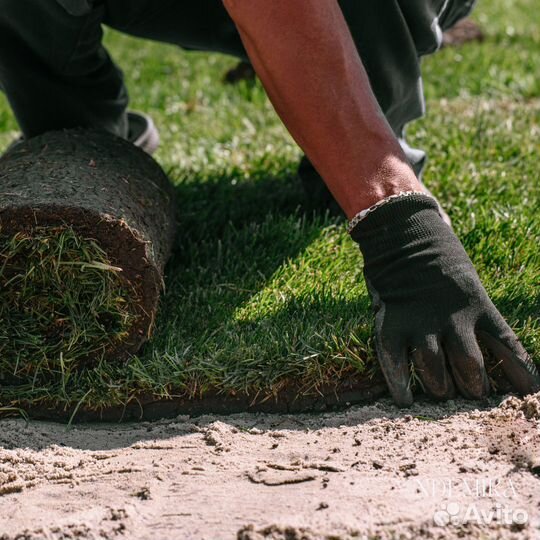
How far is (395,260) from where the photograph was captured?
2.29m

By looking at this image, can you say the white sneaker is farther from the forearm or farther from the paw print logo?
the paw print logo

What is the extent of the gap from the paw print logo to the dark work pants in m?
1.49

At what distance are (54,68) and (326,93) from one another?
1310mm

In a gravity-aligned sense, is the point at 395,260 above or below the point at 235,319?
above

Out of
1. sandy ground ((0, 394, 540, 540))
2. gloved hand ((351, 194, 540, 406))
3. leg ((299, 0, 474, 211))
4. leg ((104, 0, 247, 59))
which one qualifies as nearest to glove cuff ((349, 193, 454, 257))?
gloved hand ((351, 194, 540, 406))

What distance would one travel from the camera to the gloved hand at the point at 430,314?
2.21 meters

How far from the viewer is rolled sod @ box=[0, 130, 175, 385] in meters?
2.35

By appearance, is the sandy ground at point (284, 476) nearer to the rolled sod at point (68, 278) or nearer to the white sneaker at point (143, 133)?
the rolled sod at point (68, 278)

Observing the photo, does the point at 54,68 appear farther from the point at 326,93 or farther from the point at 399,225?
the point at 399,225

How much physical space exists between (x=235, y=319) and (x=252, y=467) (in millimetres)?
657

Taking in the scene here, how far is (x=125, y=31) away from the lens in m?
3.22

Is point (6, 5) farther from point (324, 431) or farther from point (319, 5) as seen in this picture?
point (324, 431)

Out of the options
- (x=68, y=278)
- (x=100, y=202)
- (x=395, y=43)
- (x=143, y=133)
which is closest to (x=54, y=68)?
(x=143, y=133)

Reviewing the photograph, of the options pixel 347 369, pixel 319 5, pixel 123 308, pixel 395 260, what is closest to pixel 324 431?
pixel 347 369
